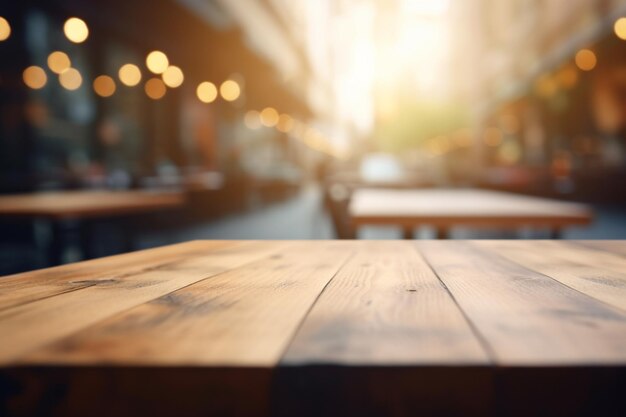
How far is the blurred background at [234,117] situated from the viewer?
5.87 meters

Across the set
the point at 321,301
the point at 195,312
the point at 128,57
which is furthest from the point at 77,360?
the point at 128,57

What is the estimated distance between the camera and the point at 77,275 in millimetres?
953

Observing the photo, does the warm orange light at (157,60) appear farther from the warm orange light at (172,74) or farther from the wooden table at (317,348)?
the wooden table at (317,348)

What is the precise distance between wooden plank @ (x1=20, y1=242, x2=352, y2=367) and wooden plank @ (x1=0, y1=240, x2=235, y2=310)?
0.18 metres

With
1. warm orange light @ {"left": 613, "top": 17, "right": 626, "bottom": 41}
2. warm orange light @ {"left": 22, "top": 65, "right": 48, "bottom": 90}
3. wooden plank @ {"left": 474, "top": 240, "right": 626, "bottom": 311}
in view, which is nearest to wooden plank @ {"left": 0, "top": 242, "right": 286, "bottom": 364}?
wooden plank @ {"left": 474, "top": 240, "right": 626, "bottom": 311}

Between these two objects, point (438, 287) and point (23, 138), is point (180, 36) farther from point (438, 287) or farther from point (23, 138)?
point (438, 287)

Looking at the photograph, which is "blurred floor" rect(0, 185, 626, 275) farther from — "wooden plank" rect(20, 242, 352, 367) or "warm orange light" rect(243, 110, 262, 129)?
"warm orange light" rect(243, 110, 262, 129)

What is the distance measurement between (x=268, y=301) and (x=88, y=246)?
3528mm

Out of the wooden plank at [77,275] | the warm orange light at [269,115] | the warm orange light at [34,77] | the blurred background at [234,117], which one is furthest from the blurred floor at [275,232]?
the warm orange light at [269,115]

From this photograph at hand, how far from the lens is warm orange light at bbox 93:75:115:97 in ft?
31.2

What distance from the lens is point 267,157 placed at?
736 inches

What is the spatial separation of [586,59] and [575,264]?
32.6 feet

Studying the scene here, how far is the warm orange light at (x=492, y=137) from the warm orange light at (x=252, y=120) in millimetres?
7727

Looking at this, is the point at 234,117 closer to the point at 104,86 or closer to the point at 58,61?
the point at 104,86
